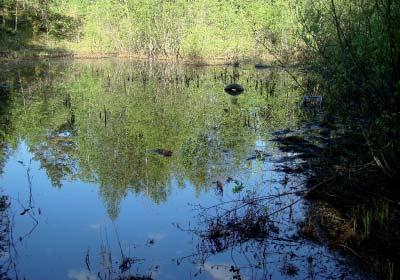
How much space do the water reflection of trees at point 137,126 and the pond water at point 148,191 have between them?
6 cm

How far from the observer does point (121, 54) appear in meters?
53.4

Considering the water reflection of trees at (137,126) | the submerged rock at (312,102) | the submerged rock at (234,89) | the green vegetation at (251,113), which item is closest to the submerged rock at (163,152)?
the water reflection of trees at (137,126)

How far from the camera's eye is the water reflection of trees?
39.3 feet

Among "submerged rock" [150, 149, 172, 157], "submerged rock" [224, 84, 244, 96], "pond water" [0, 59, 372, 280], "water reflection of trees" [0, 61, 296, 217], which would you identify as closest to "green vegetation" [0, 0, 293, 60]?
"water reflection of trees" [0, 61, 296, 217]

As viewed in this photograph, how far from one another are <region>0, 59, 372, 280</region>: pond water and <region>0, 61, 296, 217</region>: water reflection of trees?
6cm

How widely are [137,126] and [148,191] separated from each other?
22.4 feet

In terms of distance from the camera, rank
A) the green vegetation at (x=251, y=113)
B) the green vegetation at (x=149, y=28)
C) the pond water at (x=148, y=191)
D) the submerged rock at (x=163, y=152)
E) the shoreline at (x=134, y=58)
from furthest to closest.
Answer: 1. the green vegetation at (x=149, y=28)
2. the shoreline at (x=134, y=58)
3. the submerged rock at (x=163, y=152)
4. the green vegetation at (x=251, y=113)
5. the pond water at (x=148, y=191)

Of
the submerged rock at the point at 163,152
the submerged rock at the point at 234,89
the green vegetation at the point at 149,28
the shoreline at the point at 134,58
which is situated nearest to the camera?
the submerged rock at the point at 163,152

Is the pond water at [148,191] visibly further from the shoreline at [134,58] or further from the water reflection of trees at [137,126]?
the shoreline at [134,58]

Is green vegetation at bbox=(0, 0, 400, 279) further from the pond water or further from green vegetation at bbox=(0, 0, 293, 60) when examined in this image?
green vegetation at bbox=(0, 0, 293, 60)

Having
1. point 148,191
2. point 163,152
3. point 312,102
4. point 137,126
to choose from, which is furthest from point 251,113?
point 148,191

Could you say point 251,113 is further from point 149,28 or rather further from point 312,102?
point 149,28

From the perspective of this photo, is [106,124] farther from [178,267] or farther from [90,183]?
[178,267]

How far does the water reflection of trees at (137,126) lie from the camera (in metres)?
12.0
